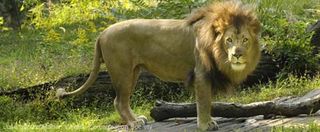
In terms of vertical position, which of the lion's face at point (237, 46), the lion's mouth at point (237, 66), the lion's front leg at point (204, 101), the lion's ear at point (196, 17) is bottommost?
the lion's front leg at point (204, 101)

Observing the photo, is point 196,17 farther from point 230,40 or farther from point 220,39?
point 230,40

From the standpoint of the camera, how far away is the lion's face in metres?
5.56

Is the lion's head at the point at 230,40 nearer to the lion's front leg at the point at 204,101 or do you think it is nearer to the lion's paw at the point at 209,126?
the lion's front leg at the point at 204,101

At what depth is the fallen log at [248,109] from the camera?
20.0 ft

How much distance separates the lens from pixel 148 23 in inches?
251

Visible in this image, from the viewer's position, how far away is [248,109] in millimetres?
6250

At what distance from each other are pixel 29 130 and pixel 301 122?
2609 mm

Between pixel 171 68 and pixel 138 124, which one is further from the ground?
pixel 171 68

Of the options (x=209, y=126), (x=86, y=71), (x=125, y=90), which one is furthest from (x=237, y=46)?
(x=86, y=71)

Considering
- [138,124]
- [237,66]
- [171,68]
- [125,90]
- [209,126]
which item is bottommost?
[138,124]

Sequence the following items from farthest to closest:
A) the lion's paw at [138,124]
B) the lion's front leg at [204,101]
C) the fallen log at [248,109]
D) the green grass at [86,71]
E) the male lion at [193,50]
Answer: the green grass at [86,71] < the lion's paw at [138,124] < the fallen log at [248,109] < the lion's front leg at [204,101] < the male lion at [193,50]

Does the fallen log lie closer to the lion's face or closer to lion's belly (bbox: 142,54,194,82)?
lion's belly (bbox: 142,54,194,82)

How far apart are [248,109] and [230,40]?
93cm

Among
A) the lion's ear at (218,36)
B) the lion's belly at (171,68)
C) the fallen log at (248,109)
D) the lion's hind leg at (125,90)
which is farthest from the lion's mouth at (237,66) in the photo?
the lion's hind leg at (125,90)
